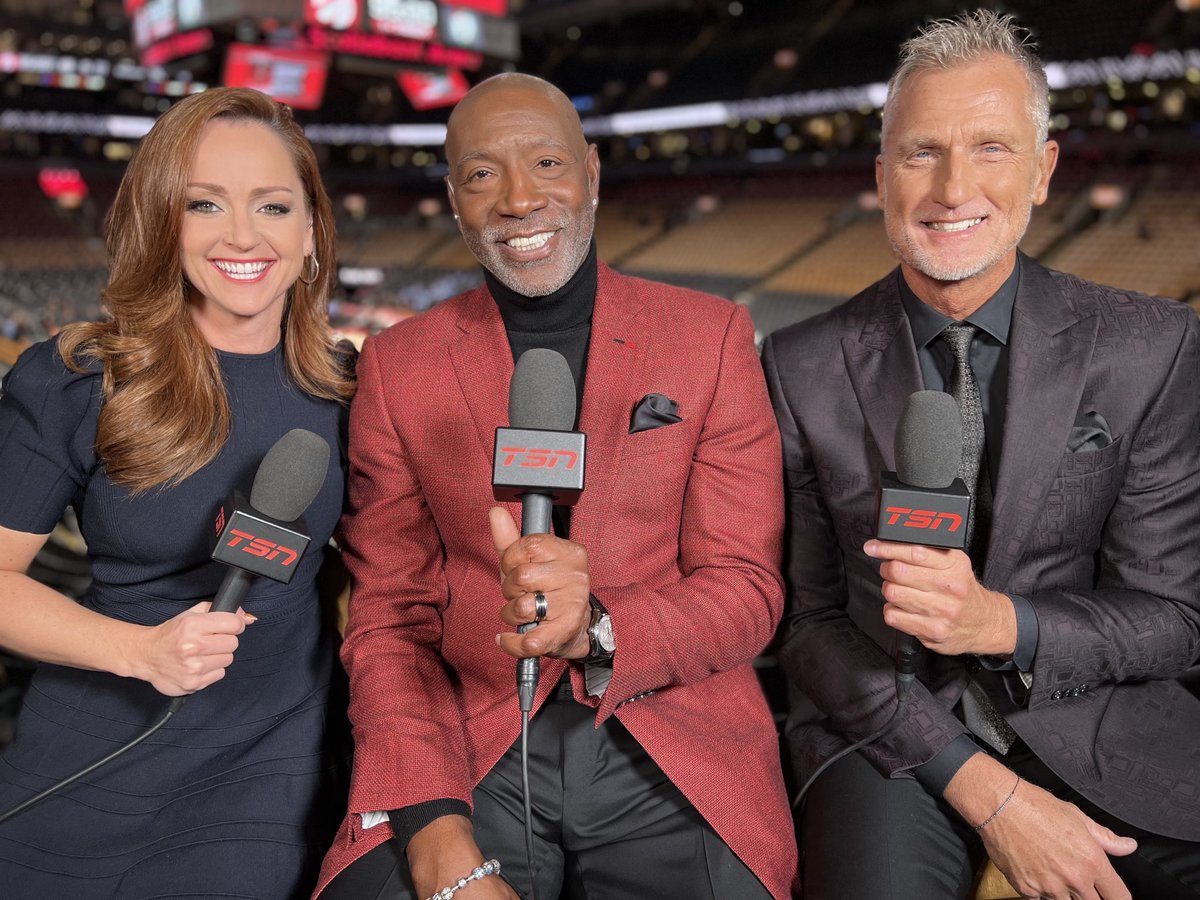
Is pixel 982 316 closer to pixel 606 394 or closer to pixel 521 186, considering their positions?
pixel 606 394

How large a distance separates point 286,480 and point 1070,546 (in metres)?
1.25

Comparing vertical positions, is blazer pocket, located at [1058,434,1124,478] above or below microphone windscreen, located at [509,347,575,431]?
below

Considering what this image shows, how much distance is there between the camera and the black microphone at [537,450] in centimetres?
115

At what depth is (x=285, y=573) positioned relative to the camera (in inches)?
49.7

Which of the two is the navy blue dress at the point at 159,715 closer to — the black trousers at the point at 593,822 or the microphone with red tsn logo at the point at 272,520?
the black trousers at the point at 593,822

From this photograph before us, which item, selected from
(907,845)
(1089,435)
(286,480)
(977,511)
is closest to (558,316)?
(286,480)

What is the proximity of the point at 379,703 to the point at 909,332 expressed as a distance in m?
1.08

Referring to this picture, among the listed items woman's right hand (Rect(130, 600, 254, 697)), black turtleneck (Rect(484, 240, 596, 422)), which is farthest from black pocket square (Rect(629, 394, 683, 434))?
woman's right hand (Rect(130, 600, 254, 697))

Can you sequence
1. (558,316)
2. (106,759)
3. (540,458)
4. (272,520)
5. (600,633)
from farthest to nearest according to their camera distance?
(558,316), (600,633), (106,759), (272,520), (540,458)

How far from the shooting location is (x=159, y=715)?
1.67 m

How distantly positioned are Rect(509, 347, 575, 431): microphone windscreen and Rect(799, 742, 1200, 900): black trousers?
868 mm

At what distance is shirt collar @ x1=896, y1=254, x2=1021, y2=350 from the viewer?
5.68 feet

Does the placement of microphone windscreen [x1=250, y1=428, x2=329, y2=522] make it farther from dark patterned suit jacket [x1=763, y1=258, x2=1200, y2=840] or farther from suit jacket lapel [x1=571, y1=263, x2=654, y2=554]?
dark patterned suit jacket [x1=763, y1=258, x2=1200, y2=840]

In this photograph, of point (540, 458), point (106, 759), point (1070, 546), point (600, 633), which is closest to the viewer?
point (540, 458)
